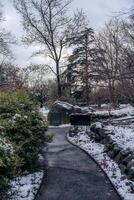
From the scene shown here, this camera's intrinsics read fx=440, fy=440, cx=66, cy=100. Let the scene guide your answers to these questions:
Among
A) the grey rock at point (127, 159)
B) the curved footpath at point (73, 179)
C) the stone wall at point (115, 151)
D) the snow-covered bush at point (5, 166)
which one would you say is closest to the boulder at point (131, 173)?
the stone wall at point (115, 151)

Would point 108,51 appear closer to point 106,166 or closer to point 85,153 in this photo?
Result: point 85,153

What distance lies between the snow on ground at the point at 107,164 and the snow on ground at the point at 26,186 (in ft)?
6.47

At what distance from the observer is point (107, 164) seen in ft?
44.3

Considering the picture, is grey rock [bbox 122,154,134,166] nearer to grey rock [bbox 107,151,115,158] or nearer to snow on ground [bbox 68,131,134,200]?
snow on ground [bbox 68,131,134,200]

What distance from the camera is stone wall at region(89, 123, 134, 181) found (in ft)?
37.9

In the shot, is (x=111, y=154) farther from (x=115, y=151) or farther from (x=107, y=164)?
(x=107, y=164)

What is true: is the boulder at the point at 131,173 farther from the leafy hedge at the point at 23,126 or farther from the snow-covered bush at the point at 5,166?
the snow-covered bush at the point at 5,166

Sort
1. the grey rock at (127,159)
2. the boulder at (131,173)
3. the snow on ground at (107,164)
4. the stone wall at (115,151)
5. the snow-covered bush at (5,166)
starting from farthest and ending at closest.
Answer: the grey rock at (127,159) < the stone wall at (115,151) < the boulder at (131,173) < the snow on ground at (107,164) < the snow-covered bush at (5,166)

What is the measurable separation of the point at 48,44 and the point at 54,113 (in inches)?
294

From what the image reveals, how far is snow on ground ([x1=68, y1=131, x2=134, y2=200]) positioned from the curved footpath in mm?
183

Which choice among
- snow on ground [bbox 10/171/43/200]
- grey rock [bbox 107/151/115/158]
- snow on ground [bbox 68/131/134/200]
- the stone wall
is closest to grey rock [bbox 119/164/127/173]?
the stone wall

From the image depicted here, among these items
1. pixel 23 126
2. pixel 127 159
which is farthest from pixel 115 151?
pixel 23 126

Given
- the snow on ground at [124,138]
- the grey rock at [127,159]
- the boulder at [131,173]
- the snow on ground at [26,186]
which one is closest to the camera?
the snow on ground at [26,186]

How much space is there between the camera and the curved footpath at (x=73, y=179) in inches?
401
